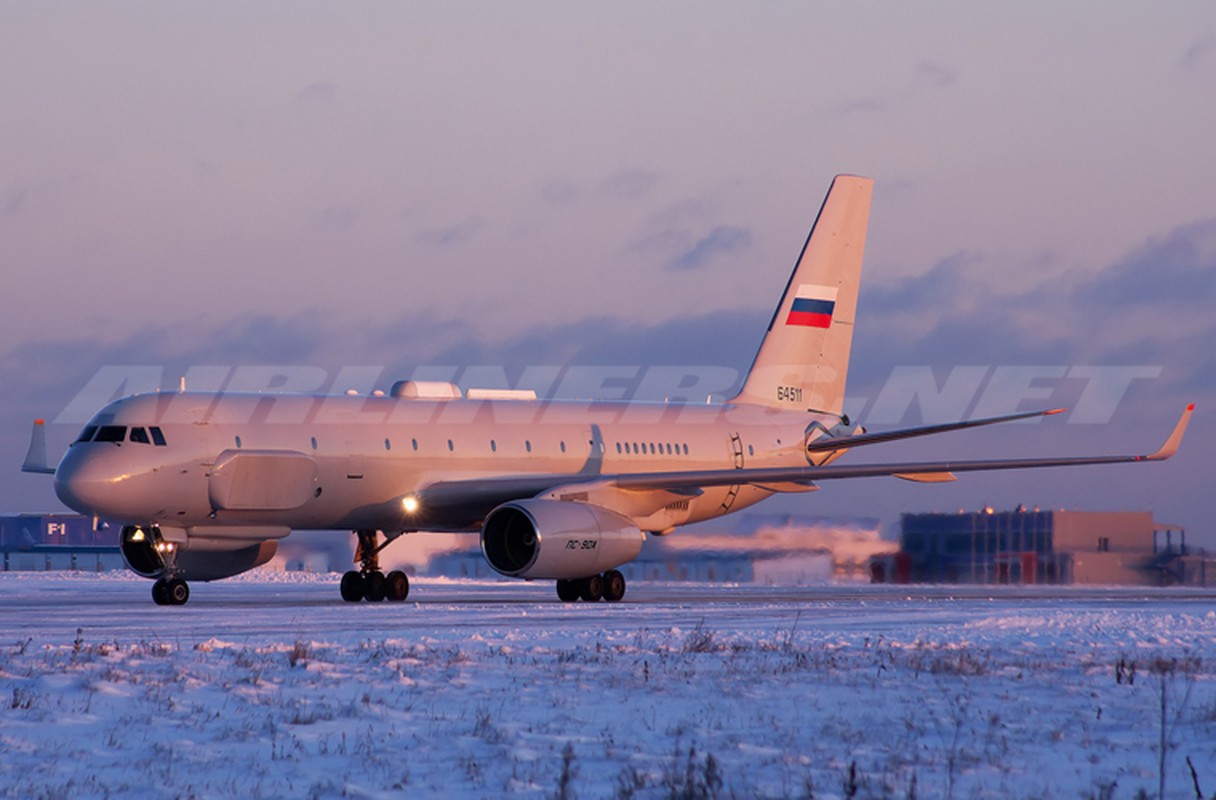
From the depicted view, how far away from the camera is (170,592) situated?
30031mm

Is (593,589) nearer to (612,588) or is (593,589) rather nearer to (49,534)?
(612,588)

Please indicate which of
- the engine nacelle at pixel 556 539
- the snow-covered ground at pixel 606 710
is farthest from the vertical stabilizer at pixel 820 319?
the snow-covered ground at pixel 606 710

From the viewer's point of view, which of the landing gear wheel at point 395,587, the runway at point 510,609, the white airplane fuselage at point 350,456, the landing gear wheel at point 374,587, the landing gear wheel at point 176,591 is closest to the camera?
the runway at point 510,609

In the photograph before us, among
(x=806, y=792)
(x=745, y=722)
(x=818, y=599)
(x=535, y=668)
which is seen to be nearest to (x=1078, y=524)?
(x=818, y=599)

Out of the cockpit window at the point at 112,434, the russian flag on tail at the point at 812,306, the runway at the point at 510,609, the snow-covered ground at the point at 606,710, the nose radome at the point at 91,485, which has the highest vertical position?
the russian flag on tail at the point at 812,306

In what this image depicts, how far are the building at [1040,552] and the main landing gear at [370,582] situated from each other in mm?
12308

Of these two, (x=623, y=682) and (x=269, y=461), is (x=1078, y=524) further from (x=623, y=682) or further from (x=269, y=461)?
(x=623, y=682)

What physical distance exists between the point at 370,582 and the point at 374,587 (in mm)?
130

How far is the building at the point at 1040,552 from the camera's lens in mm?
39156

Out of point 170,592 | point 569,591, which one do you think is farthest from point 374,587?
point 170,592

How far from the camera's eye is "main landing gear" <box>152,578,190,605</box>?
30.0 m

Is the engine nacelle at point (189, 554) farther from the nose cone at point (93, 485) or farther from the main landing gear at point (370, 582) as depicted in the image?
the main landing gear at point (370, 582)

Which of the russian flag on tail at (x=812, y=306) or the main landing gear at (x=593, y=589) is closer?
the main landing gear at (x=593, y=589)

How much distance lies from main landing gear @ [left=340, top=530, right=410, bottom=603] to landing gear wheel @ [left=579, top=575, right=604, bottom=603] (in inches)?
142
